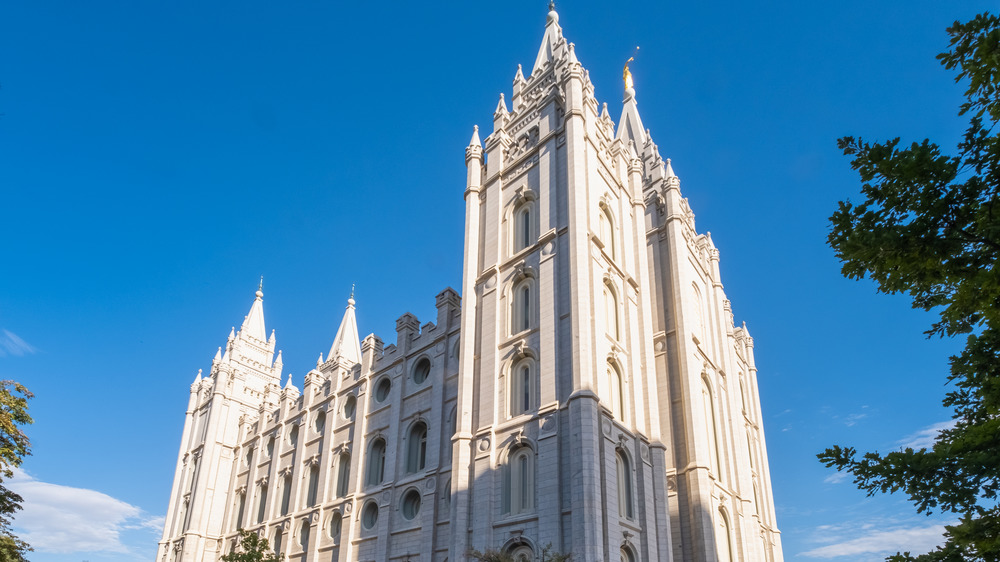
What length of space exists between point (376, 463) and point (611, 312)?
13.9 m

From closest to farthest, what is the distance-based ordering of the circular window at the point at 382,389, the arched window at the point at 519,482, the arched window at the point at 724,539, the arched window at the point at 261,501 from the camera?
1. the arched window at the point at 519,482
2. the arched window at the point at 724,539
3. the circular window at the point at 382,389
4. the arched window at the point at 261,501

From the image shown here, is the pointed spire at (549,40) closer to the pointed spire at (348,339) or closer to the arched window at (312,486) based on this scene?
the arched window at (312,486)

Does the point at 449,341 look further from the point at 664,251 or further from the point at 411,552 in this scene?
the point at 664,251

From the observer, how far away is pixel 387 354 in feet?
111

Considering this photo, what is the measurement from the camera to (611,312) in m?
26.1

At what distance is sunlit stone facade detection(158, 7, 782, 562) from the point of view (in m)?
21.7

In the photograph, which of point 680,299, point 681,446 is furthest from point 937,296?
point 680,299

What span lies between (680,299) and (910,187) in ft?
74.0

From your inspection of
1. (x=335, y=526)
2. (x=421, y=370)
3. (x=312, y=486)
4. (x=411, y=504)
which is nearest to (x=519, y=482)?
(x=411, y=504)

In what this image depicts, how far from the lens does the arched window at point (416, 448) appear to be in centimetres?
2952

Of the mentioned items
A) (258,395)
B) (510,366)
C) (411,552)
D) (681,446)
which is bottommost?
(411,552)

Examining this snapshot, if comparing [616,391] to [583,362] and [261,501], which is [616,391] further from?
[261,501]

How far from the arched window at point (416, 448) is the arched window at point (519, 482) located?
7788 millimetres

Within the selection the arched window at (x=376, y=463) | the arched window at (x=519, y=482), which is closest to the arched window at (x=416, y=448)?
A: the arched window at (x=376, y=463)
